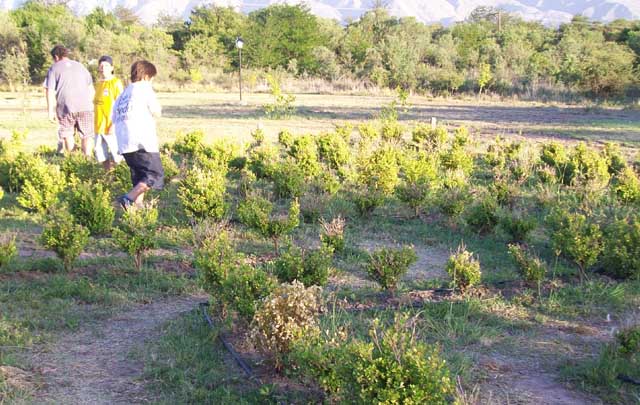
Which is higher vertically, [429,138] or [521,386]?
[429,138]

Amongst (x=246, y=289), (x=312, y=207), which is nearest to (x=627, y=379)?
(x=246, y=289)

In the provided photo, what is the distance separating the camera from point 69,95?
8.65 metres

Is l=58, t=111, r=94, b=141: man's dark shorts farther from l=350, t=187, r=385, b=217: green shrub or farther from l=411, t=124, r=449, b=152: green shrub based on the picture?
l=411, t=124, r=449, b=152: green shrub

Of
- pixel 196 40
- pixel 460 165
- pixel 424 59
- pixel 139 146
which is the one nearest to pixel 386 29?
pixel 424 59

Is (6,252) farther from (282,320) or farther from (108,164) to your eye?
(108,164)

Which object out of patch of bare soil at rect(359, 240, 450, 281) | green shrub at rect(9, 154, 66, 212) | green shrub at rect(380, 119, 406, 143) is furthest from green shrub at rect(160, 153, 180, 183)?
green shrub at rect(380, 119, 406, 143)

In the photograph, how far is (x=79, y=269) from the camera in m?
5.21

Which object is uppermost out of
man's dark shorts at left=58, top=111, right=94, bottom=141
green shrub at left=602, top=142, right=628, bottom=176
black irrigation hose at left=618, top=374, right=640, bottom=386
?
man's dark shorts at left=58, top=111, right=94, bottom=141

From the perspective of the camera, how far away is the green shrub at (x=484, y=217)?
637 centimetres

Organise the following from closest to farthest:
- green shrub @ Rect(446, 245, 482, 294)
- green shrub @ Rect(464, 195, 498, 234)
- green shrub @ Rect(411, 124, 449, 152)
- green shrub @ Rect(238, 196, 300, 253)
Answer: green shrub @ Rect(446, 245, 482, 294) → green shrub @ Rect(238, 196, 300, 253) → green shrub @ Rect(464, 195, 498, 234) → green shrub @ Rect(411, 124, 449, 152)

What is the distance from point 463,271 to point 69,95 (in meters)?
6.33

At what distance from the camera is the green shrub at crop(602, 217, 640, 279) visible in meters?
5.16

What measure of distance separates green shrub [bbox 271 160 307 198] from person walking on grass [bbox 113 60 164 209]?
1.72 metres

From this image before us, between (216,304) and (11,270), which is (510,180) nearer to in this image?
(216,304)
